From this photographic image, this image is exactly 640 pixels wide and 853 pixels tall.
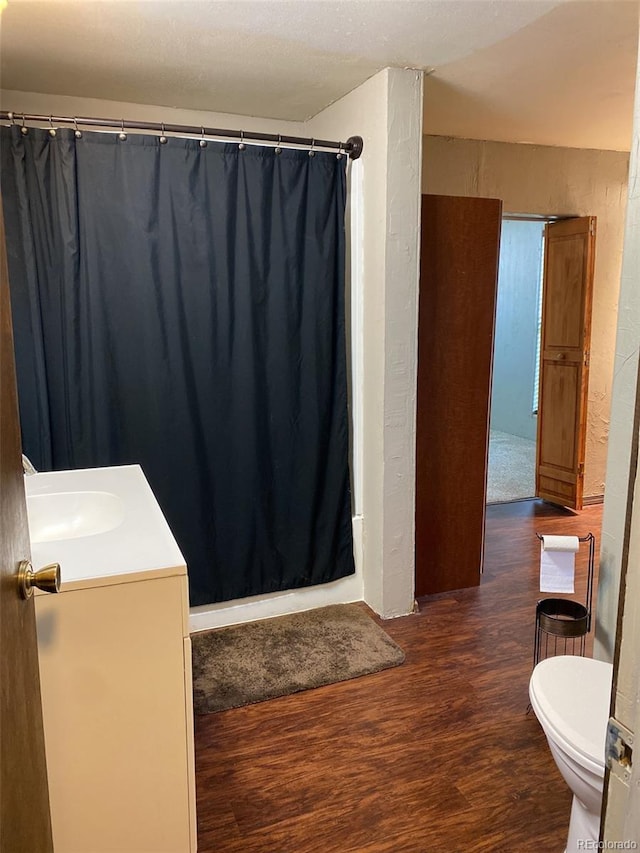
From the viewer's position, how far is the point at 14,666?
37.7 inches

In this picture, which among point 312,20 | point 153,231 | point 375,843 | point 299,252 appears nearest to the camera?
point 375,843

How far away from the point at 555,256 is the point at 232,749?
12.4ft

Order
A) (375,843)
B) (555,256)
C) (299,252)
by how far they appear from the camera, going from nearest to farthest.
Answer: (375,843) → (299,252) → (555,256)

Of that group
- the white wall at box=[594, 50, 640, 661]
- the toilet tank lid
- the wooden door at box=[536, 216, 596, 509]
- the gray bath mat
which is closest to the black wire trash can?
the white wall at box=[594, 50, 640, 661]

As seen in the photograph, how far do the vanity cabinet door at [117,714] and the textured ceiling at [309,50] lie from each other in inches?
69.0

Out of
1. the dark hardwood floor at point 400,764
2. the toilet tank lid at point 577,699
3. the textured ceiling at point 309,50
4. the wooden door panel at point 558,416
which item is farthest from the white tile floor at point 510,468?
the toilet tank lid at point 577,699

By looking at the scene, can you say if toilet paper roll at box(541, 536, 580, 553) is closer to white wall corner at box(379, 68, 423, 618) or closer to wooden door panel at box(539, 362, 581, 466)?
white wall corner at box(379, 68, 423, 618)

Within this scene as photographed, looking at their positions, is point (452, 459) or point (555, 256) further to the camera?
point (555, 256)

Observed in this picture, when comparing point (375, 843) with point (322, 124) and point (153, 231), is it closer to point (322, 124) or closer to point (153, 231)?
point (153, 231)

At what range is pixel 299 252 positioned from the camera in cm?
285

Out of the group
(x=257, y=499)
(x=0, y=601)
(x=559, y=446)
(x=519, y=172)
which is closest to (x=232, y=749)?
(x=257, y=499)

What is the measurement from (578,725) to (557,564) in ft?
2.56

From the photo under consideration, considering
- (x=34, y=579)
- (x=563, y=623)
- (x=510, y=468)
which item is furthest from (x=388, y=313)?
(x=510, y=468)

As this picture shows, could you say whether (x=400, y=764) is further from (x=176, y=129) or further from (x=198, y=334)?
(x=176, y=129)
